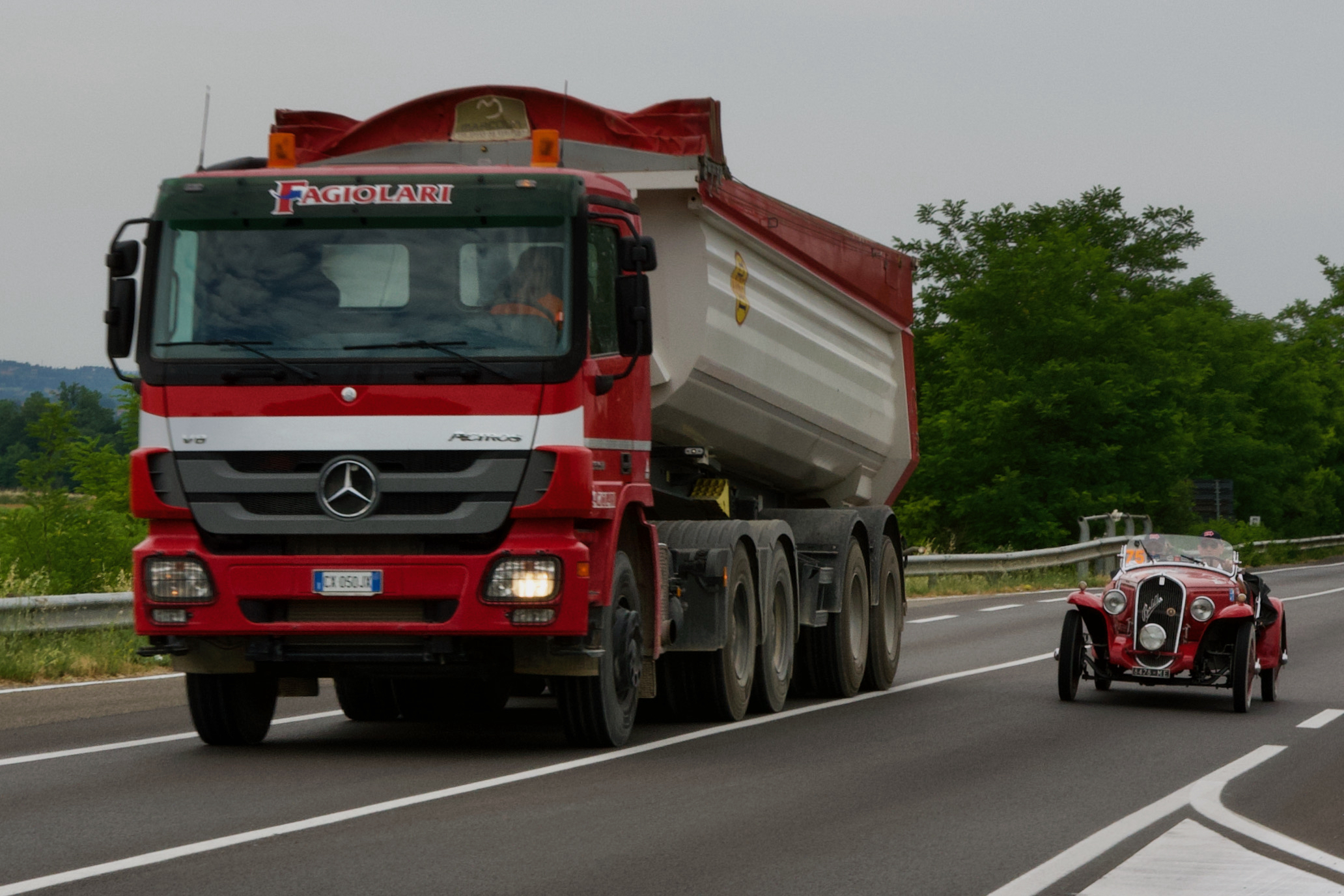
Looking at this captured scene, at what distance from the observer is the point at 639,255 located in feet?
33.5

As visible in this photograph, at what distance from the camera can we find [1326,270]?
4341 inches

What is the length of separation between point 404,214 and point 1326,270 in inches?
4225

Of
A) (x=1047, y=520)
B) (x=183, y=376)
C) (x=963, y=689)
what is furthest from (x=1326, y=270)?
(x=183, y=376)

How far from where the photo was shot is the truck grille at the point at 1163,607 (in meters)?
14.3

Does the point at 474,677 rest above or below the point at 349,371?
below

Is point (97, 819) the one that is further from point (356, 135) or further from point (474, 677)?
point (356, 135)

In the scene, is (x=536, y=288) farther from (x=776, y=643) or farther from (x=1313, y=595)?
(x=1313, y=595)

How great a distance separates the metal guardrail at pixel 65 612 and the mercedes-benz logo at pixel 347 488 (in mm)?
5630

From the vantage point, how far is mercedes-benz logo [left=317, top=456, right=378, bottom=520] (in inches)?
384

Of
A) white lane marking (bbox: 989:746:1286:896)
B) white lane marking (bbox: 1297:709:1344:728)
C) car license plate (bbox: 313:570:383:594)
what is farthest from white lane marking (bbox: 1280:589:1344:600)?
car license plate (bbox: 313:570:383:594)

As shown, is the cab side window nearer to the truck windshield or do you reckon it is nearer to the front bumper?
the truck windshield

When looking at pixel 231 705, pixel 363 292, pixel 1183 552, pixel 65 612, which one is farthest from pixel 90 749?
pixel 1183 552

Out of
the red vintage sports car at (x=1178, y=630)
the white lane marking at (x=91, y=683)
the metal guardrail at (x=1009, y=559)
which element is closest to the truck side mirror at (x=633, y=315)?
the white lane marking at (x=91, y=683)

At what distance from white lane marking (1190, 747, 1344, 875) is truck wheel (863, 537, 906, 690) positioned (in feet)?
18.2
